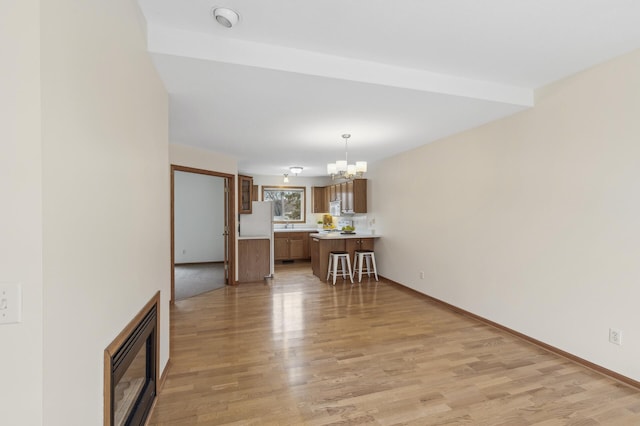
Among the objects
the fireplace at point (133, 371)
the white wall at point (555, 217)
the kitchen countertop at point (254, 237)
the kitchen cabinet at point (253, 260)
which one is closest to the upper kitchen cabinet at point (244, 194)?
the kitchen countertop at point (254, 237)

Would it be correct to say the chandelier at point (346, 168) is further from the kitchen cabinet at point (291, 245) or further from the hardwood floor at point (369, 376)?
the kitchen cabinet at point (291, 245)

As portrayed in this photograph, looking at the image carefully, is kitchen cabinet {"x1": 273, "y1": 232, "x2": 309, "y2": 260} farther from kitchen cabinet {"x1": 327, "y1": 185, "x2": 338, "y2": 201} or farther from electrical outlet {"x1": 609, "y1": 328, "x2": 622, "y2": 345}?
electrical outlet {"x1": 609, "y1": 328, "x2": 622, "y2": 345}

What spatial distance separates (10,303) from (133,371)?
1337 mm

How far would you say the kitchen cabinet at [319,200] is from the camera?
875cm

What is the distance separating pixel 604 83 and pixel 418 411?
3046 millimetres

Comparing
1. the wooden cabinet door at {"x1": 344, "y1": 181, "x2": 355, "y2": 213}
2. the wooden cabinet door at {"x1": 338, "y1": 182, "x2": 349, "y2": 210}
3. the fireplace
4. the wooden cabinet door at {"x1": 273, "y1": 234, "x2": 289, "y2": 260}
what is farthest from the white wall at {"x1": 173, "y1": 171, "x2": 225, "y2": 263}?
the fireplace

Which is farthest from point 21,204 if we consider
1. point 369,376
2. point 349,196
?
point 349,196

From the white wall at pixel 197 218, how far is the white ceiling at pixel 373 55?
14.6 feet

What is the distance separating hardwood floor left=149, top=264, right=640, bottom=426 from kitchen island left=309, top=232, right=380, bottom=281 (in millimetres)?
2001

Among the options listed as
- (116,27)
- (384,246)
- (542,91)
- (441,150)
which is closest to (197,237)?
(384,246)

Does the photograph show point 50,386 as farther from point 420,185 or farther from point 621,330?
point 420,185

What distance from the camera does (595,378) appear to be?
8.06 ft

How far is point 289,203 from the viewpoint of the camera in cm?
888

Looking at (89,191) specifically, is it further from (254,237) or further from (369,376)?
(254,237)
